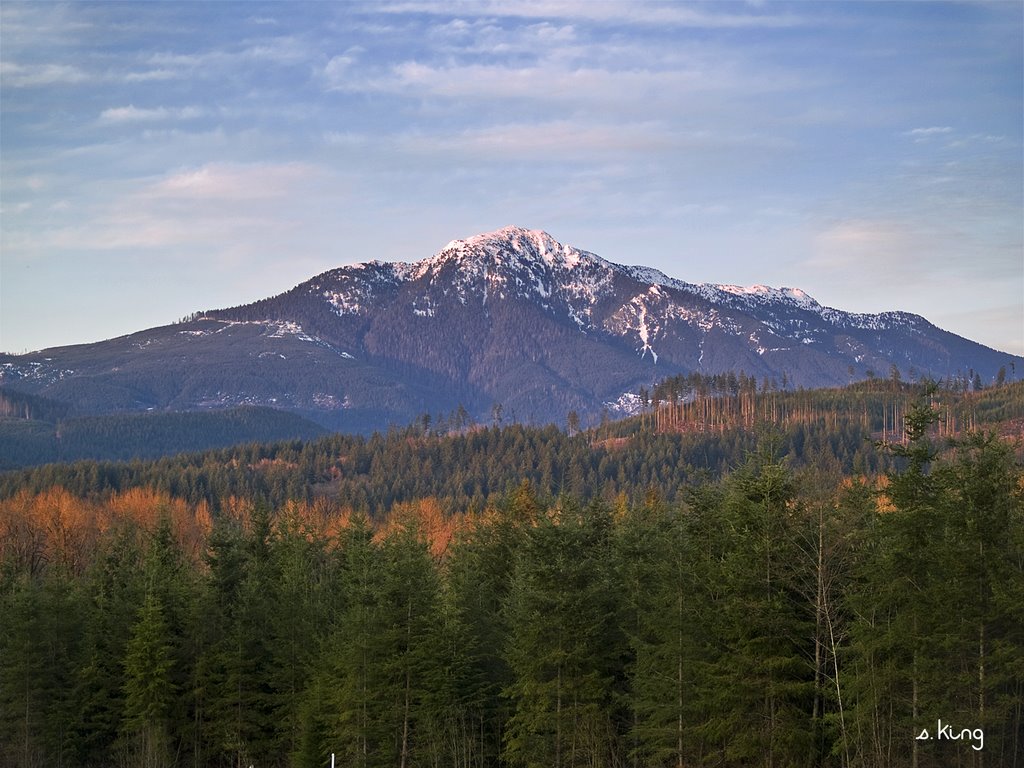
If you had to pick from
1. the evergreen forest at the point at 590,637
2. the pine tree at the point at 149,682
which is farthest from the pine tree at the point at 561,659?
the pine tree at the point at 149,682

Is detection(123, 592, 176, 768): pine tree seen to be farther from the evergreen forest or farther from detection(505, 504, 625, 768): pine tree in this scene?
detection(505, 504, 625, 768): pine tree

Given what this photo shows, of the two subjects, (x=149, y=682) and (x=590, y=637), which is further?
(x=149, y=682)

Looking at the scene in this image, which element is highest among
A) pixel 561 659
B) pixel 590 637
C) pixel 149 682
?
pixel 590 637

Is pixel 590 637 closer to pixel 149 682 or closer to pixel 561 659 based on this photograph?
pixel 561 659

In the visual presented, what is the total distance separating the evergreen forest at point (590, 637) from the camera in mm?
35531

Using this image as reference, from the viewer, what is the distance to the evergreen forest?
35531mm

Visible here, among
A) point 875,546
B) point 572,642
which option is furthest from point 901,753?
point 572,642

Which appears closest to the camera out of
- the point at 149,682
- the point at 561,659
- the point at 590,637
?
the point at 561,659

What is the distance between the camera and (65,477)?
19162 centimetres

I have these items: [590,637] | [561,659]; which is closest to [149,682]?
[561,659]

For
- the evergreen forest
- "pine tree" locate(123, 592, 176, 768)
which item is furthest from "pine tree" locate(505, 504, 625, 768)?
"pine tree" locate(123, 592, 176, 768)

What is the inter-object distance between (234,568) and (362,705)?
14.9 meters

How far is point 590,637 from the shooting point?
45.1m

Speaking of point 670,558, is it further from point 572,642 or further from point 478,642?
point 478,642
